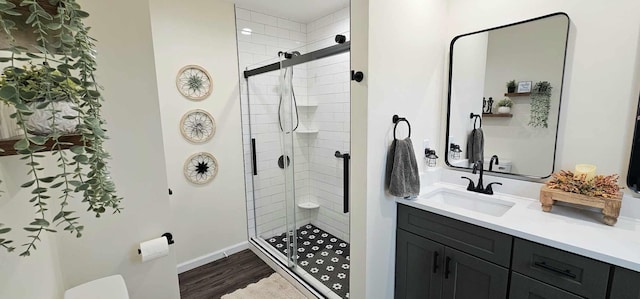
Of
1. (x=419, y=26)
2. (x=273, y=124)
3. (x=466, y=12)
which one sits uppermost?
(x=466, y=12)

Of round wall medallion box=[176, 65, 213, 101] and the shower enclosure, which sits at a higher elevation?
round wall medallion box=[176, 65, 213, 101]

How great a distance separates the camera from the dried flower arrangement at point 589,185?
1405 mm

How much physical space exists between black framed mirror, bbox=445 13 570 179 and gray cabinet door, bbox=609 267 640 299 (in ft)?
2.38

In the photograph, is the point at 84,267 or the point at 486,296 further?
the point at 486,296

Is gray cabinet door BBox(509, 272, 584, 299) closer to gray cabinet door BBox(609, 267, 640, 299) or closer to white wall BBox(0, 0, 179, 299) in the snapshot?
gray cabinet door BBox(609, 267, 640, 299)

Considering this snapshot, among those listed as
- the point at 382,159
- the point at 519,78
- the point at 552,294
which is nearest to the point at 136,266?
the point at 382,159

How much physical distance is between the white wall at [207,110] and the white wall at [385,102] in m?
1.59

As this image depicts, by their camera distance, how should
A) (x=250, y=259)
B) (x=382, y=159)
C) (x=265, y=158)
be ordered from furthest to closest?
(x=265, y=158), (x=250, y=259), (x=382, y=159)

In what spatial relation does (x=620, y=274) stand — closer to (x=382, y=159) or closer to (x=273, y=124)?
(x=382, y=159)

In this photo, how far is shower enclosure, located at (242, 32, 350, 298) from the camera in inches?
109

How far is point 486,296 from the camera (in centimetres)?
151

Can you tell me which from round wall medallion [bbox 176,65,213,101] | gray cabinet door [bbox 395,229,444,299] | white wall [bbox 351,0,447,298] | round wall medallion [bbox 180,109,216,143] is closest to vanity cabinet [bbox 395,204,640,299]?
gray cabinet door [bbox 395,229,444,299]

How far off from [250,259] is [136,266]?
1623 mm

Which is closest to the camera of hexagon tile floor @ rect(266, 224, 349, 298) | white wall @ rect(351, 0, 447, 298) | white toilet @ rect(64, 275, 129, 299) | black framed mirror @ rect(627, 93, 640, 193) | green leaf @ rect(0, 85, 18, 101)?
green leaf @ rect(0, 85, 18, 101)
